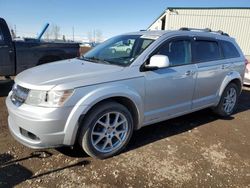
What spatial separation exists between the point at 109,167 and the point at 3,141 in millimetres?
1789

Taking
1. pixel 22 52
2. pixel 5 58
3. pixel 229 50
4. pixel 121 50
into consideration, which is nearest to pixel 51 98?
pixel 121 50

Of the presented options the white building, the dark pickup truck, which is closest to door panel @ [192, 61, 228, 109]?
the dark pickup truck

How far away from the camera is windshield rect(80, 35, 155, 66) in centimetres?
405

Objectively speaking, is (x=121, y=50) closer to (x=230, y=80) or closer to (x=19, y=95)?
(x=19, y=95)

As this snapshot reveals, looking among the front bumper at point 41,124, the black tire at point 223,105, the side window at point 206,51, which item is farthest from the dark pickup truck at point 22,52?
the black tire at point 223,105

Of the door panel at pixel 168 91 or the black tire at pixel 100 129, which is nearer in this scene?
the black tire at pixel 100 129

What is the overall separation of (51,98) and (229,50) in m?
4.04

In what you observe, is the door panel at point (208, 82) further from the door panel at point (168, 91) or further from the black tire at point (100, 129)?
the black tire at point (100, 129)

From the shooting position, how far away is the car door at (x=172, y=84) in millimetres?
3984

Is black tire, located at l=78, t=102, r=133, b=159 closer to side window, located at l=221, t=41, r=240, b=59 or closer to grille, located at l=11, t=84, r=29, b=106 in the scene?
grille, located at l=11, t=84, r=29, b=106

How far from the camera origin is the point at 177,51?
4.47 metres

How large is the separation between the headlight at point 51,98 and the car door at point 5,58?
4.36m

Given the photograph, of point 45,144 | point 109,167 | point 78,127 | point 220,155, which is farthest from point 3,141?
point 220,155

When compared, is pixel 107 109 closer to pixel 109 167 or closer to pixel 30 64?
pixel 109 167
